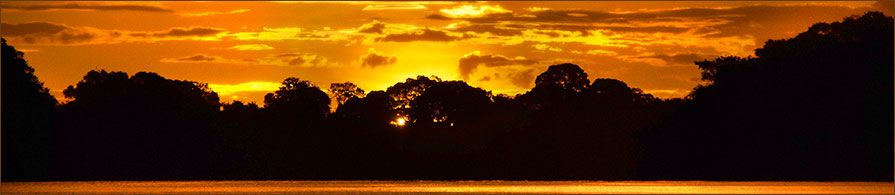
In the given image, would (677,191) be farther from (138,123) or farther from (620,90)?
(620,90)

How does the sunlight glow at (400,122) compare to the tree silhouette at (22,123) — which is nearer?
the tree silhouette at (22,123)

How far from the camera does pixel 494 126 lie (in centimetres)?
15888

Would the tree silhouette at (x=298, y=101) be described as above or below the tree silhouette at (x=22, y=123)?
above

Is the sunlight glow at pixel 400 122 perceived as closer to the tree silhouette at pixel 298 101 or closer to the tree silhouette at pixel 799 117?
the tree silhouette at pixel 298 101

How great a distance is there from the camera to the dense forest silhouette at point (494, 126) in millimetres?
108375

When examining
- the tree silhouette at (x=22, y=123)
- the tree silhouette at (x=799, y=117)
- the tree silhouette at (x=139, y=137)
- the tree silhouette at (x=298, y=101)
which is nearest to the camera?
the tree silhouette at (x=799, y=117)

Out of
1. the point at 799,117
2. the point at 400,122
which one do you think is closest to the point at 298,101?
the point at 400,122

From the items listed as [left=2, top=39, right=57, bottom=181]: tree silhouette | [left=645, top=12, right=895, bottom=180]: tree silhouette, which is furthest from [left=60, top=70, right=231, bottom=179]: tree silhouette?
[left=645, top=12, right=895, bottom=180]: tree silhouette

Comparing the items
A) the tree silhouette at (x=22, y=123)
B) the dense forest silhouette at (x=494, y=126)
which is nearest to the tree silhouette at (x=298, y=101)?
the dense forest silhouette at (x=494, y=126)

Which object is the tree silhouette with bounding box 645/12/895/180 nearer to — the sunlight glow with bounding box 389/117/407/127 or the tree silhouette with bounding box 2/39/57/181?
the tree silhouette with bounding box 2/39/57/181

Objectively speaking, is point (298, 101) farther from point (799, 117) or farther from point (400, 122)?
point (799, 117)

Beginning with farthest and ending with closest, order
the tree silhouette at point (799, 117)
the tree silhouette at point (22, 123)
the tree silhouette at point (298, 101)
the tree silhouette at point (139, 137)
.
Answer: the tree silhouette at point (298, 101), the tree silhouette at point (139, 137), the tree silhouette at point (22, 123), the tree silhouette at point (799, 117)

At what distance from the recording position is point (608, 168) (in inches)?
5846

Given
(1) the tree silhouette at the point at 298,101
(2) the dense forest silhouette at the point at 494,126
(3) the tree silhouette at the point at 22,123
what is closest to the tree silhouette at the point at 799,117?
(2) the dense forest silhouette at the point at 494,126
